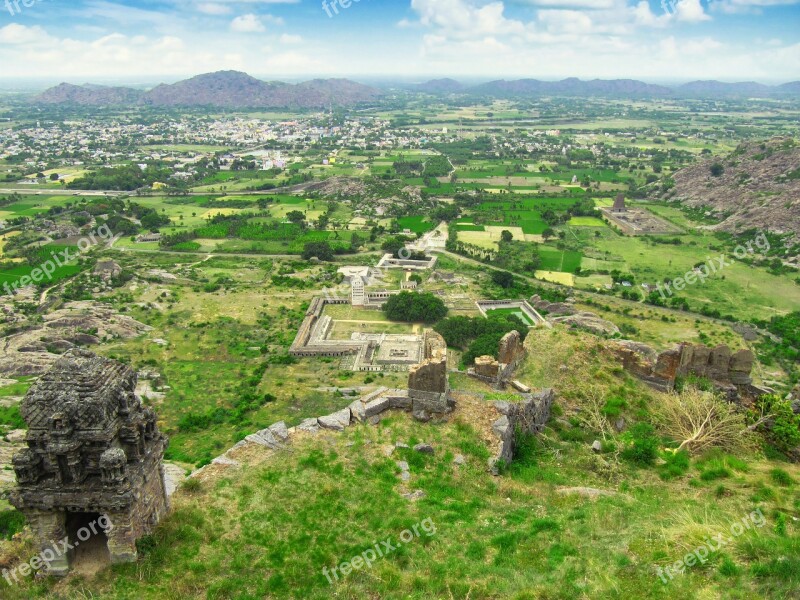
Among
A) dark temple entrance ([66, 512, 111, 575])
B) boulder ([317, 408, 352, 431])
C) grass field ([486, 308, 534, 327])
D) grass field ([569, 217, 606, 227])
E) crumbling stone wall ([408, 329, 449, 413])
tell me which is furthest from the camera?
grass field ([569, 217, 606, 227])

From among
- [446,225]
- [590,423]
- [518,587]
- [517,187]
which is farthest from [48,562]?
[517,187]

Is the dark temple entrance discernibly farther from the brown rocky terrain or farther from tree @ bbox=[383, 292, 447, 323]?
tree @ bbox=[383, 292, 447, 323]

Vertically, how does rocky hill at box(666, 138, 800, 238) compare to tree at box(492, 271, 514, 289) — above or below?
above

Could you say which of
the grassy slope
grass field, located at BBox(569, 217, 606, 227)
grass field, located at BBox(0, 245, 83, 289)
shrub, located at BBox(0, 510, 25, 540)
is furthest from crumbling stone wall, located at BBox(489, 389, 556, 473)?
grass field, located at BBox(569, 217, 606, 227)

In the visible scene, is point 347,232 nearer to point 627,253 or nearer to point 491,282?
point 491,282

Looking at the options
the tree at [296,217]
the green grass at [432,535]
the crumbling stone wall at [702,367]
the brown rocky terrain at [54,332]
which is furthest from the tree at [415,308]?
the tree at [296,217]

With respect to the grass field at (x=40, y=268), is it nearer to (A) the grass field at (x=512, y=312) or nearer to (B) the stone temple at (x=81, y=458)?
(A) the grass field at (x=512, y=312)

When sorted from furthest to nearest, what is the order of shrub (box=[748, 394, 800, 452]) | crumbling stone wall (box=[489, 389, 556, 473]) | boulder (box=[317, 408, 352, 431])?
shrub (box=[748, 394, 800, 452])
boulder (box=[317, 408, 352, 431])
crumbling stone wall (box=[489, 389, 556, 473])

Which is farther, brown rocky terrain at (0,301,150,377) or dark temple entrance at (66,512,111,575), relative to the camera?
brown rocky terrain at (0,301,150,377)

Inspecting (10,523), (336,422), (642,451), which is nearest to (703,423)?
(642,451)
